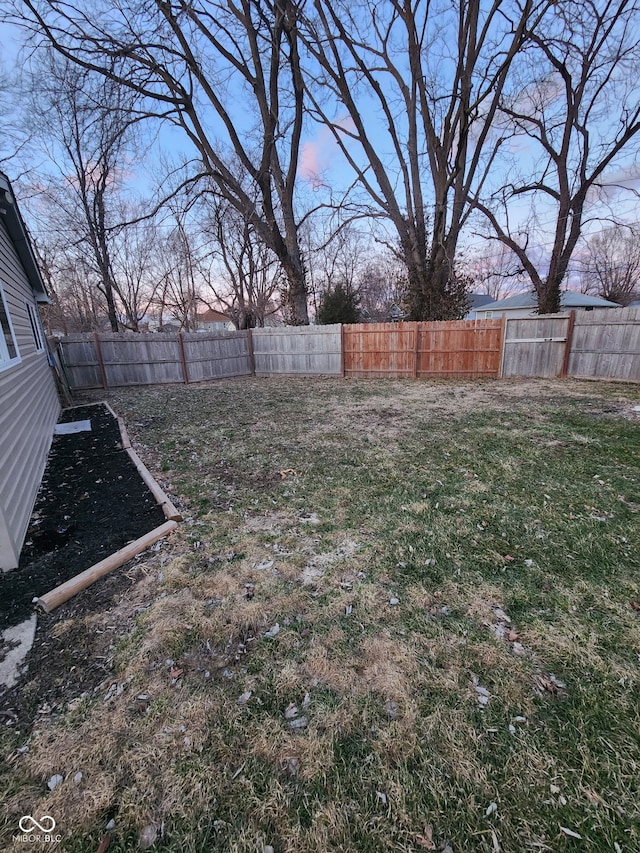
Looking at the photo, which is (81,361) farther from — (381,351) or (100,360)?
(381,351)

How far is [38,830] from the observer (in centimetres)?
121

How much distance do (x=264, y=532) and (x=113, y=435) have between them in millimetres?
4030

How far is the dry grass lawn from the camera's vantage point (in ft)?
3.97

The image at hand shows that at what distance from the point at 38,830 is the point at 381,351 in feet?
38.3

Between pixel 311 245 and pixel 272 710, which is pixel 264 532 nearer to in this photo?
pixel 272 710

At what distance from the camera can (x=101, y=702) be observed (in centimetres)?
162

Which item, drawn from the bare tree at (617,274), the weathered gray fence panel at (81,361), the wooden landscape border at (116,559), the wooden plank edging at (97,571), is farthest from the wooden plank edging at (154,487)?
the bare tree at (617,274)

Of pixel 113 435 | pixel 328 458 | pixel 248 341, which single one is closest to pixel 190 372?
pixel 248 341

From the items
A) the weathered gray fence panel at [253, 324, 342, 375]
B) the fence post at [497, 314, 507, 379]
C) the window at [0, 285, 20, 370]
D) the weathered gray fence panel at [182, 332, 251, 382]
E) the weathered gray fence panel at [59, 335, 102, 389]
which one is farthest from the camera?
the weathered gray fence panel at [182, 332, 251, 382]

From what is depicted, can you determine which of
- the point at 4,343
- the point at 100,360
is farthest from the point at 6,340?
the point at 100,360

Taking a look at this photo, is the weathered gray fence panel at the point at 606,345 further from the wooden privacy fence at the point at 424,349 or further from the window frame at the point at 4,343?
the window frame at the point at 4,343

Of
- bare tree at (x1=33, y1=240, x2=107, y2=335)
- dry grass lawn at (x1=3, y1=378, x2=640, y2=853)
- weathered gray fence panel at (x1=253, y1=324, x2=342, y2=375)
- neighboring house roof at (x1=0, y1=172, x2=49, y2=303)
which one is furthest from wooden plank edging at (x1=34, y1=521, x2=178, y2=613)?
bare tree at (x1=33, y1=240, x2=107, y2=335)

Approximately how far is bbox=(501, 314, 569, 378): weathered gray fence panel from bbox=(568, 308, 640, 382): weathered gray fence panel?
1.07ft

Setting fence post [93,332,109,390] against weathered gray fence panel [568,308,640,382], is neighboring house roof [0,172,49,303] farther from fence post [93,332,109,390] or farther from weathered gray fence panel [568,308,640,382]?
weathered gray fence panel [568,308,640,382]
